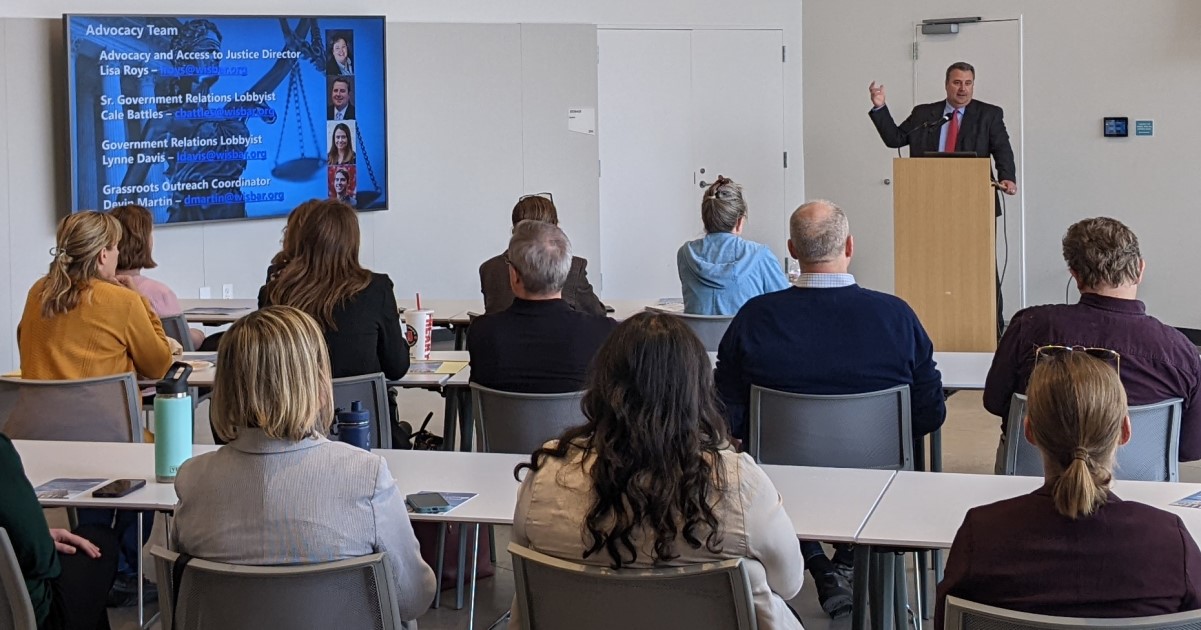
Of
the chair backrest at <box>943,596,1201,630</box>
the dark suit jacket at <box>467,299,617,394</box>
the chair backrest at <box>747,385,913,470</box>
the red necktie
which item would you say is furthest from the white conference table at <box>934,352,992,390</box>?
the red necktie

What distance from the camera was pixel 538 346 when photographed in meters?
3.72

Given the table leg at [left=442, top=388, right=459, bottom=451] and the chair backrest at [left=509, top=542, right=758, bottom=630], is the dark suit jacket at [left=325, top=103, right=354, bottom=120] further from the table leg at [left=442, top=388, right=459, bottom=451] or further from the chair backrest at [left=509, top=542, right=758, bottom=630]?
the chair backrest at [left=509, top=542, right=758, bottom=630]

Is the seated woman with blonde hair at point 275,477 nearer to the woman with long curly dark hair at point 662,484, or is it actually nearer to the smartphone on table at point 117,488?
the woman with long curly dark hair at point 662,484

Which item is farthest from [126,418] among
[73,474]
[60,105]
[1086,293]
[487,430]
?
[60,105]

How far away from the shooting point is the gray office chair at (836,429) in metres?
3.45

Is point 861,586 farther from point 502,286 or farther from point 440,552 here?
point 502,286

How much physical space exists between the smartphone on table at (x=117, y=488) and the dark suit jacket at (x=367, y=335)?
116cm

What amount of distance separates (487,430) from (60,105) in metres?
5.64

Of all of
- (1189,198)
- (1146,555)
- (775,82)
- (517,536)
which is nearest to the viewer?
(1146,555)

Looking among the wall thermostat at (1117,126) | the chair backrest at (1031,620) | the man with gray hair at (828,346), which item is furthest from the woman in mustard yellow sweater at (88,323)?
the wall thermostat at (1117,126)

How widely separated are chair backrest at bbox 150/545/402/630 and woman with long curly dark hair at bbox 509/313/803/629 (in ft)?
0.99

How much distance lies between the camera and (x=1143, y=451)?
3367mm

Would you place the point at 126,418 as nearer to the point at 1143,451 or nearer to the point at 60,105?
the point at 1143,451

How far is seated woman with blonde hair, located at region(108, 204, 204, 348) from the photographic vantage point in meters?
5.27
